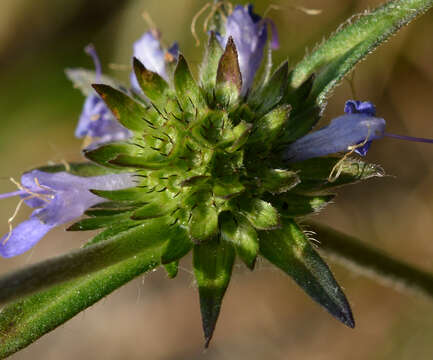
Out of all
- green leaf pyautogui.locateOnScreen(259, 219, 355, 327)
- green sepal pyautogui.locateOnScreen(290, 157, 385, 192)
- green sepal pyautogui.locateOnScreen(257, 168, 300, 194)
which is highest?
green sepal pyautogui.locateOnScreen(257, 168, 300, 194)

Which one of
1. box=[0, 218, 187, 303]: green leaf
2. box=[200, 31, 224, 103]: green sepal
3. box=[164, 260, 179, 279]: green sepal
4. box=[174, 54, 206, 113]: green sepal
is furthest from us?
box=[200, 31, 224, 103]: green sepal

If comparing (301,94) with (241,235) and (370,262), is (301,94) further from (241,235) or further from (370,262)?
(370,262)

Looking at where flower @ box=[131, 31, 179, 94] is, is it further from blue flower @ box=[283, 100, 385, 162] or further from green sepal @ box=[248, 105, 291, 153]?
blue flower @ box=[283, 100, 385, 162]

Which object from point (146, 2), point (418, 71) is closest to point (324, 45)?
point (418, 71)

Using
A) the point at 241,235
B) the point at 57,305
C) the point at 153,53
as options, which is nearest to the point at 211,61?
the point at 153,53

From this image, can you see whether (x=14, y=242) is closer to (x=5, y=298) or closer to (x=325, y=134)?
(x=5, y=298)

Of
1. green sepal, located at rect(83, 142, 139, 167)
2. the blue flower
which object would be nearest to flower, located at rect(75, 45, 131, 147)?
green sepal, located at rect(83, 142, 139, 167)
